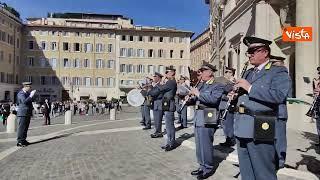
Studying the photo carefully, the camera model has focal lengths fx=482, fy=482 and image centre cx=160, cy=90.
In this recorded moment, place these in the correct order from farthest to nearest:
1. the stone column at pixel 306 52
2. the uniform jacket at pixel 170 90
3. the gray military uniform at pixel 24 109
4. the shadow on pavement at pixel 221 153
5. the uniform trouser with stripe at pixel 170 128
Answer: the stone column at pixel 306 52 < the gray military uniform at pixel 24 109 < the uniform jacket at pixel 170 90 < the uniform trouser with stripe at pixel 170 128 < the shadow on pavement at pixel 221 153

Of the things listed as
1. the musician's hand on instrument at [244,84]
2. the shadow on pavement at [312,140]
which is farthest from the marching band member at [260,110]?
the shadow on pavement at [312,140]

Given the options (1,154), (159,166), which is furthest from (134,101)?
(159,166)

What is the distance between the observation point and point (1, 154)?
1180cm

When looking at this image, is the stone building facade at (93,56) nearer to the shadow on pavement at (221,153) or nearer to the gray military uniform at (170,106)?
the gray military uniform at (170,106)

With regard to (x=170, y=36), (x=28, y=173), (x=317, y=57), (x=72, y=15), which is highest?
(x=72, y=15)

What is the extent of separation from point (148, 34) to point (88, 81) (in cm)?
1415

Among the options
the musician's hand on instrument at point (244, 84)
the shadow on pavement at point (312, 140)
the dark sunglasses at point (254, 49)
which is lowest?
the shadow on pavement at point (312, 140)

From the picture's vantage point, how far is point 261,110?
5.26m

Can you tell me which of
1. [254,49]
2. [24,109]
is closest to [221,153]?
[254,49]

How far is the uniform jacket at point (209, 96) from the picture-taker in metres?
8.08

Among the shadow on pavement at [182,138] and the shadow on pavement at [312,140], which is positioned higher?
the shadow on pavement at [312,140]

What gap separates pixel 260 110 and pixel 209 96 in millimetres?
2835

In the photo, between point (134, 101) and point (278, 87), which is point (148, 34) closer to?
point (134, 101)

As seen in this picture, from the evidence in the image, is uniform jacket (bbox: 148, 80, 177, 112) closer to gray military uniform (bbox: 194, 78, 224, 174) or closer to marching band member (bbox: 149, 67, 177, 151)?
marching band member (bbox: 149, 67, 177, 151)
